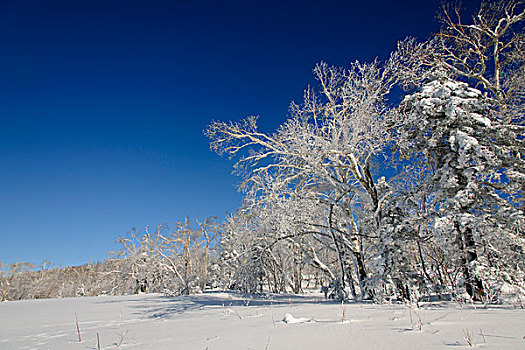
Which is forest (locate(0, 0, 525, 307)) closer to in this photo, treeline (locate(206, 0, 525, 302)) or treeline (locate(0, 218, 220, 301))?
treeline (locate(206, 0, 525, 302))

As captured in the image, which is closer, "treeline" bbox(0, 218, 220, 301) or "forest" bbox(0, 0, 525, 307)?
"forest" bbox(0, 0, 525, 307)

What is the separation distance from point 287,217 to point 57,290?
87026mm

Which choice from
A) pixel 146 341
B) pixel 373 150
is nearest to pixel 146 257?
pixel 373 150

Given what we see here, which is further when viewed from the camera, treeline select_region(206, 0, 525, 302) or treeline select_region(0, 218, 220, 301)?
treeline select_region(0, 218, 220, 301)

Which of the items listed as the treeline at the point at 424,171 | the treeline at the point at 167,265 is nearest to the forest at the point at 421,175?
the treeline at the point at 424,171

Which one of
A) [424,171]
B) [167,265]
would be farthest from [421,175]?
[167,265]

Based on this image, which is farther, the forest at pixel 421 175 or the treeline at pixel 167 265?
the treeline at pixel 167 265

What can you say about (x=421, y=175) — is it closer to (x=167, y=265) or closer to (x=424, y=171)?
(x=424, y=171)

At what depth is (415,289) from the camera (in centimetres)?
848

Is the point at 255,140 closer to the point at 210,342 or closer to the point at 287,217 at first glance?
the point at 287,217

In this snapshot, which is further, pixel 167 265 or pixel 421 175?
pixel 167 265

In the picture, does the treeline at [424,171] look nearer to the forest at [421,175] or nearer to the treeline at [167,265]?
the forest at [421,175]

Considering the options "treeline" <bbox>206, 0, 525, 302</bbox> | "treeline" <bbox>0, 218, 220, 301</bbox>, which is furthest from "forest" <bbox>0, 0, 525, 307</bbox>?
"treeline" <bbox>0, 218, 220, 301</bbox>

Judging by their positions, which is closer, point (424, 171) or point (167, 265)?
point (424, 171)
